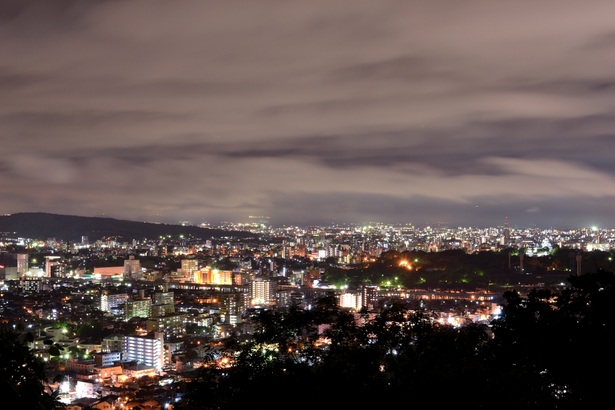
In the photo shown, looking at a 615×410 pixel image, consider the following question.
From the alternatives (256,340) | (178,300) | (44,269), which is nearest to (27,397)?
(256,340)

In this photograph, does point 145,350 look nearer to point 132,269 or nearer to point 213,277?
point 213,277

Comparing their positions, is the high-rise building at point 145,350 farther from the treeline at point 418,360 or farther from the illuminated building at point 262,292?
the treeline at point 418,360

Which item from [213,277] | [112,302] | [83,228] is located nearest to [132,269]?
[213,277]

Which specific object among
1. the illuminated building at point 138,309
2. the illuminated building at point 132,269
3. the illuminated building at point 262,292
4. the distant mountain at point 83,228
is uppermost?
the distant mountain at point 83,228

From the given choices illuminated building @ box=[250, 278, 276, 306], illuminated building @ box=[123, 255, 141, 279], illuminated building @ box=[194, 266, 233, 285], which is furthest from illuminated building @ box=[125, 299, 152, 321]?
illuminated building @ box=[123, 255, 141, 279]

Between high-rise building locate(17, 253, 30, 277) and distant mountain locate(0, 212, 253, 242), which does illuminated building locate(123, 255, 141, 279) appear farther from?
distant mountain locate(0, 212, 253, 242)

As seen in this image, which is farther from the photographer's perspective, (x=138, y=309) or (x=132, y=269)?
(x=132, y=269)

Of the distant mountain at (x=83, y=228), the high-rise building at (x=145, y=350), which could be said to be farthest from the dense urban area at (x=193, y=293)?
the distant mountain at (x=83, y=228)
